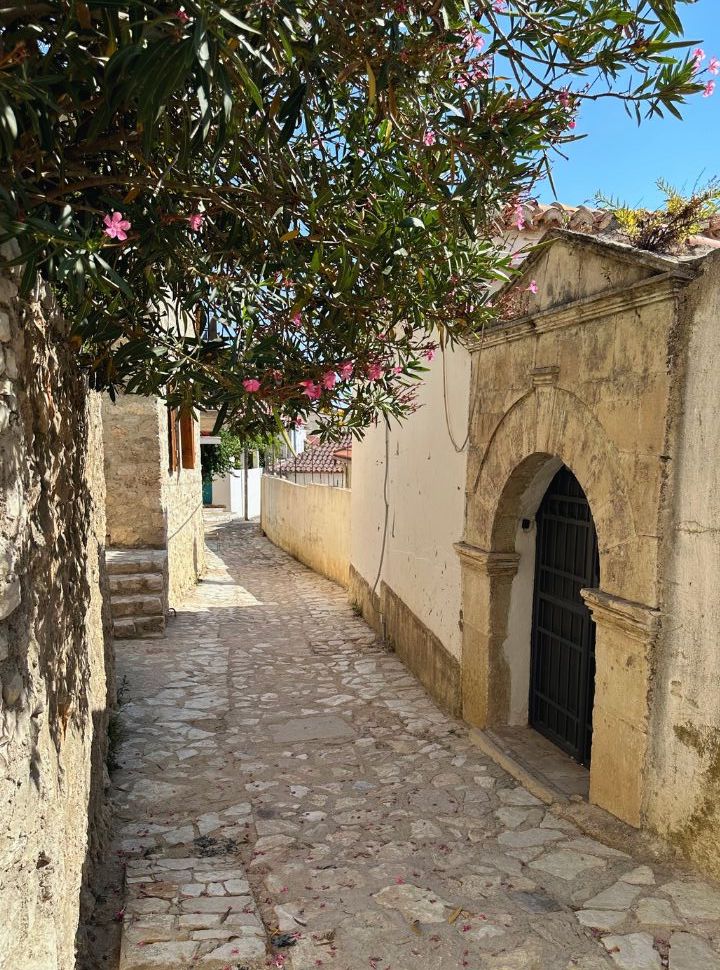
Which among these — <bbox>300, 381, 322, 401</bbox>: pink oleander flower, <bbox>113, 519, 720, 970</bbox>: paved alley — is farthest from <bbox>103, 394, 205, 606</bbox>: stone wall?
<bbox>300, 381, 322, 401</bbox>: pink oleander flower

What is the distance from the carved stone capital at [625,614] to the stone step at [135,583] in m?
5.76

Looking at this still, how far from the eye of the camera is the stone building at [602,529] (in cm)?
336

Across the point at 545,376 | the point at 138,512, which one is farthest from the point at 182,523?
the point at 545,376

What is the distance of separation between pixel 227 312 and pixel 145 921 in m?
2.76

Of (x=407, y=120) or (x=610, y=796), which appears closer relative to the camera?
(x=407, y=120)

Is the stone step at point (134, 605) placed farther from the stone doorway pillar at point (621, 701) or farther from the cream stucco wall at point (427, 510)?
the stone doorway pillar at point (621, 701)

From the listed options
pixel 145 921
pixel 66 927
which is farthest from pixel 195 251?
pixel 145 921

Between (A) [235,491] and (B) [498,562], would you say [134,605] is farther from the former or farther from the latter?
(A) [235,491]

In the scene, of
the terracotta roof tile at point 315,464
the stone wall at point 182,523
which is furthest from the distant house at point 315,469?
the stone wall at point 182,523

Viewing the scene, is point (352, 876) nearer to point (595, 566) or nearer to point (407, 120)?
point (595, 566)

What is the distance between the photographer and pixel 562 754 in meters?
4.95

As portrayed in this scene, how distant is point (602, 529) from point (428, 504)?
3171mm

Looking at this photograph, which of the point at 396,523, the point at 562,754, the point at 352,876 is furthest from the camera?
the point at 396,523

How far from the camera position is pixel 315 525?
1507 centimetres
